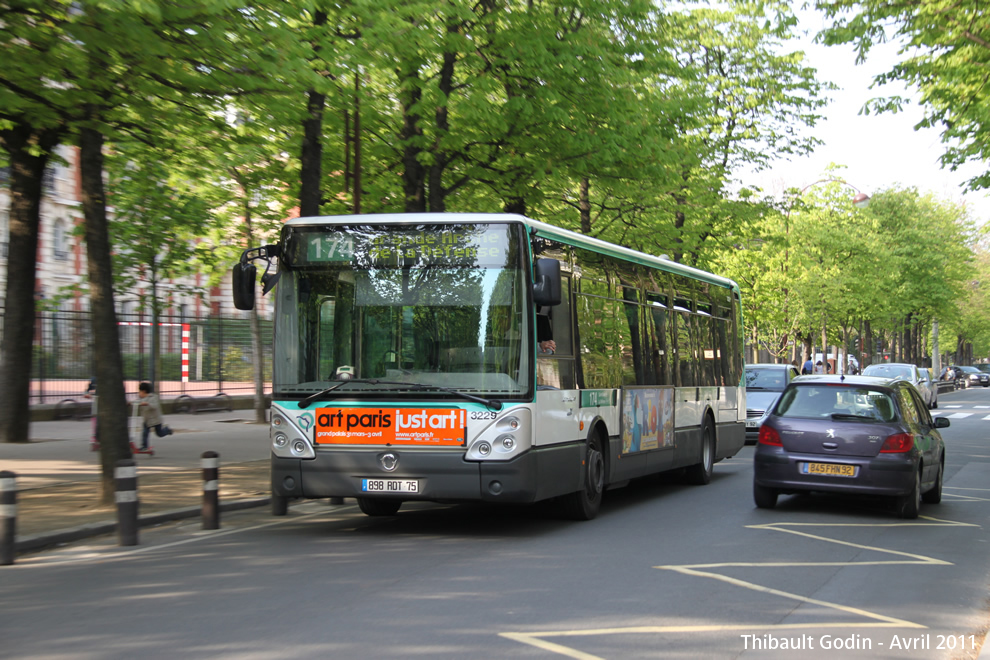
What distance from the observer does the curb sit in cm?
952

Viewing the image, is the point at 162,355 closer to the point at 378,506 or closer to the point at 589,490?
the point at 378,506

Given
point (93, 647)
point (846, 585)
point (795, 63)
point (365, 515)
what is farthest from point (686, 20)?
point (93, 647)

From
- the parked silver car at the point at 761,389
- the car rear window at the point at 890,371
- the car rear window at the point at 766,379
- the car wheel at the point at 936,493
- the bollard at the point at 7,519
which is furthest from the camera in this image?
the car rear window at the point at 890,371

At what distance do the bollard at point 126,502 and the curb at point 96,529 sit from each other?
0.56 meters

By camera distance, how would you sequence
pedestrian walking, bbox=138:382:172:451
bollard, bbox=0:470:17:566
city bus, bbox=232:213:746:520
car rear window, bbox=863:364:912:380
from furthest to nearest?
car rear window, bbox=863:364:912:380
pedestrian walking, bbox=138:382:172:451
city bus, bbox=232:213:746:520
bollard, bbox=0:470:17:566

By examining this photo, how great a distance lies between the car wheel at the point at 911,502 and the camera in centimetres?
1174

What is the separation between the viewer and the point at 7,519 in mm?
8812

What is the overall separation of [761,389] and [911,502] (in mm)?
12373

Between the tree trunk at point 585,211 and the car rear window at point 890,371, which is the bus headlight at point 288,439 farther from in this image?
the car rear window at point 890,371

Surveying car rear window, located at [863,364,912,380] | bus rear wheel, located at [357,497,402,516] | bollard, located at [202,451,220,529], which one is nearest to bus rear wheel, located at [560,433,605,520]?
bus rear wheel, located at [357,497,402,516]

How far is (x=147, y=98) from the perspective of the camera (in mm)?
12469

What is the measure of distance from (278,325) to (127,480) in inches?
78.2

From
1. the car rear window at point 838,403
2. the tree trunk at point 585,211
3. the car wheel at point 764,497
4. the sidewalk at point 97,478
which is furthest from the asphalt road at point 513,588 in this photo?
the tree trunk at point 585,211

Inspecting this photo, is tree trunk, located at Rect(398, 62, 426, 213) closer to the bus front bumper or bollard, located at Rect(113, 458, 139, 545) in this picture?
the bus front bumper
